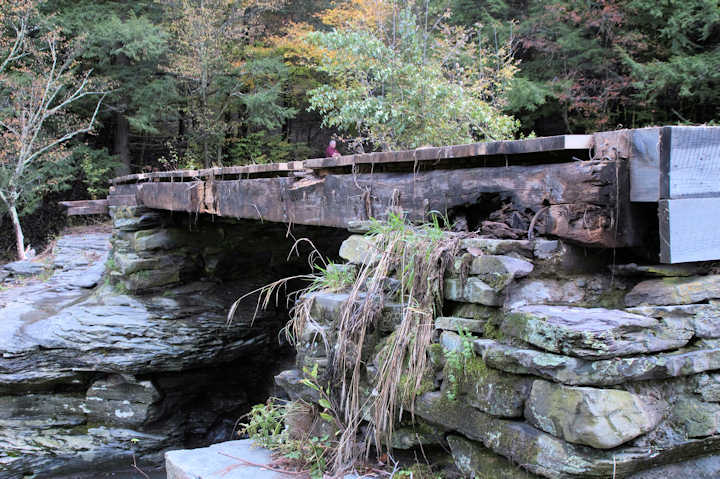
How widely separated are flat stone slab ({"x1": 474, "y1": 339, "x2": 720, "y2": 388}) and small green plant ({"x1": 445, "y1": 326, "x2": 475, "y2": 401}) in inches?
6.6

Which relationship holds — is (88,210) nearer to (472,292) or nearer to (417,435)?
(417,435)

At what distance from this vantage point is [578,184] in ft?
→ 7.06

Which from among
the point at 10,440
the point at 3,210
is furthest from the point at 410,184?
the point at 3,210

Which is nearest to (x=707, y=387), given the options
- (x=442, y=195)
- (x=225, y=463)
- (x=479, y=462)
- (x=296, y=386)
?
(x=479, y=462)

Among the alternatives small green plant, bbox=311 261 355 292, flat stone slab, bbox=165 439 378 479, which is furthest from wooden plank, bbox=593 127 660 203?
flat stone slab, bbox=165 439 378 479

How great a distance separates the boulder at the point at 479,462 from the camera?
1.93m

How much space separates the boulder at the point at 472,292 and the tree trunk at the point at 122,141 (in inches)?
533

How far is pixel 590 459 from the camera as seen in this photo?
172 centimetres

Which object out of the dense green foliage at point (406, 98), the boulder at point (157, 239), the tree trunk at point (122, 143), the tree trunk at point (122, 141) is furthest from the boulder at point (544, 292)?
the tree trunk at point (122, 141)

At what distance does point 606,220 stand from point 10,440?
23.3ft

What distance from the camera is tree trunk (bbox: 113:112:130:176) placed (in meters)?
14.3

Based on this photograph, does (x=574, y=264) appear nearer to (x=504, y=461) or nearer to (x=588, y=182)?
(x=588, y=182)

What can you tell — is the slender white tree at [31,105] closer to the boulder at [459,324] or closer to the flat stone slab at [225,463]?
the flat stone slab at [225,463]

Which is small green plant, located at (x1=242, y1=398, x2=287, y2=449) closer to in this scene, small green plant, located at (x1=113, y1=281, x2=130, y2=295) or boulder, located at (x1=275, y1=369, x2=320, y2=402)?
boulder, located at (x1=275, y1=369, x2=320, y2=402)
